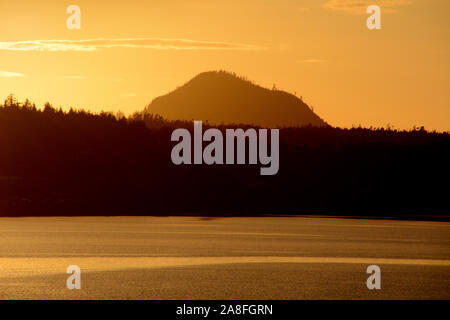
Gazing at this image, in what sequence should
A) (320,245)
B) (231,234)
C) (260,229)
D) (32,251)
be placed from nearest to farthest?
1. (32,251)
2. (320,245)
3. (231,234)
4. (260,229)

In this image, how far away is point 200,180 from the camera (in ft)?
376

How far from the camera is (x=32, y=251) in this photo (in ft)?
104

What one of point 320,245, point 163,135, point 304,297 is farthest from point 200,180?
point 304,297

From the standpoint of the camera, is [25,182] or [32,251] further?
[25,182]

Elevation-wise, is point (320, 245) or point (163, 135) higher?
point (163, 135)

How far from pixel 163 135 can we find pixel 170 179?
13130mm
